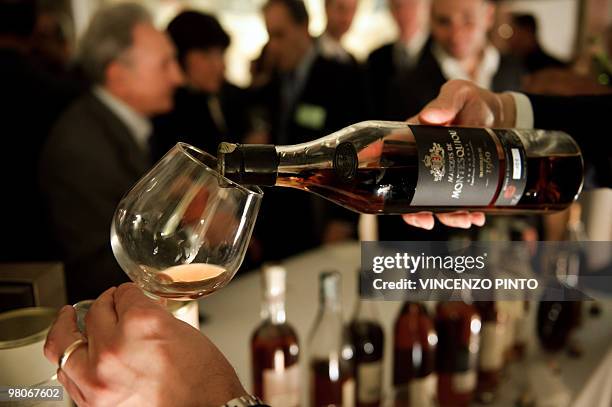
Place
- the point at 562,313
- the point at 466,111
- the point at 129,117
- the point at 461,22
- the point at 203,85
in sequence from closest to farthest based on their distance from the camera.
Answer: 1. the point at 466,111
2. the point at 562,313
3. the point at 129,117
4. the point at 461,22
5. the point at 203,85

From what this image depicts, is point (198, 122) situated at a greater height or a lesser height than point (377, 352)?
greater

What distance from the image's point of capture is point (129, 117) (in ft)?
4.58

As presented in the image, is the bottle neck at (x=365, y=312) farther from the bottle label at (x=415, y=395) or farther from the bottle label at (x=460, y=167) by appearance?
the bottle label at (x=460, y=167)

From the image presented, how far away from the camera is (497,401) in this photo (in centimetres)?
96

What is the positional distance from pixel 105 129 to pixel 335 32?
730mm

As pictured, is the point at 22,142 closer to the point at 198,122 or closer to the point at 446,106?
the point at 198,122

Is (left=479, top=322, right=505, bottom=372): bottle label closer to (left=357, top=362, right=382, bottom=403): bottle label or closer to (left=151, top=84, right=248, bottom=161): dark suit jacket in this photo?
(left=357, top=362, right=382, bottom=403): bottle label

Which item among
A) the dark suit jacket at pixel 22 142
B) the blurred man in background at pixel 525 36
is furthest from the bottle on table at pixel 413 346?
the blurred man in background at pixel 525 36

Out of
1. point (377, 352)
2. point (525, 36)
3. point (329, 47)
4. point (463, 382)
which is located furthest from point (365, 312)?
point (525, 36)

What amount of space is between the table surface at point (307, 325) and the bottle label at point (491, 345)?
5cm

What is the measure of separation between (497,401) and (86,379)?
0.73 m

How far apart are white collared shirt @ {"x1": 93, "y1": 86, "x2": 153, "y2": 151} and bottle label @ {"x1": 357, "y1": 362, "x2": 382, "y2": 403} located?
32.3 inches

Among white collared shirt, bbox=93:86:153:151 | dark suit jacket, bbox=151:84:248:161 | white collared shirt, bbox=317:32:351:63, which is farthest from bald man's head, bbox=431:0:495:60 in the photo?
white collared shirt, bbox=93:86:153:151

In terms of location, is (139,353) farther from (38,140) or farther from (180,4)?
(180,4)
